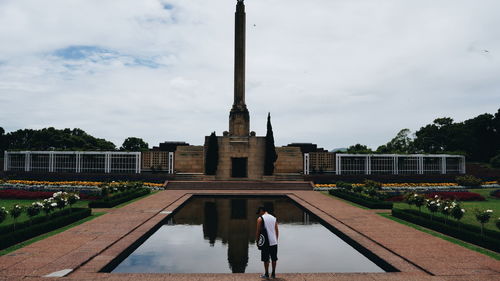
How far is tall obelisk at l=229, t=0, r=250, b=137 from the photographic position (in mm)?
40469

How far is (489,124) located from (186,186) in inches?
2422

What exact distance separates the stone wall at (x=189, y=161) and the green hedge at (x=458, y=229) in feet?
90.2

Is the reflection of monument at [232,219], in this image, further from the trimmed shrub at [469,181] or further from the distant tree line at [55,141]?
the distant tree line at [55,141]

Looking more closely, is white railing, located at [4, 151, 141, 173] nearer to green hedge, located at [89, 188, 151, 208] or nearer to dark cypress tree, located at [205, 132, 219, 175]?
dark cypress tree, located at [205, 132, 219, 175]

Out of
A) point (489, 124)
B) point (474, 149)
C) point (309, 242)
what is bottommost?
point (309, 242)

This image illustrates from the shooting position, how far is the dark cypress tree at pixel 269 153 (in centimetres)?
3894

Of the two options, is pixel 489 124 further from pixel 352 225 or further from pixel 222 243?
pixel 222 243

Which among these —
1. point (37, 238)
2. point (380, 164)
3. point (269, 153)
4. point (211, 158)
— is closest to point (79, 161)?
point (211, 158)

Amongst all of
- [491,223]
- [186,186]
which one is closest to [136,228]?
[491,223]

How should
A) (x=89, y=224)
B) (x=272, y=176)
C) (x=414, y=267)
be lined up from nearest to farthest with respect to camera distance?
(x=414, y=267)
(x=89, y=224)
(x=272, y=176)

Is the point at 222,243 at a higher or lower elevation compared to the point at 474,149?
lower

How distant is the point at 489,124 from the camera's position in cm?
6706

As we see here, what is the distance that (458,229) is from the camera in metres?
13.2

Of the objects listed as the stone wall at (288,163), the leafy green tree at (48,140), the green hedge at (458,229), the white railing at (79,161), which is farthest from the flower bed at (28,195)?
the leafy green tree at (48,140)
